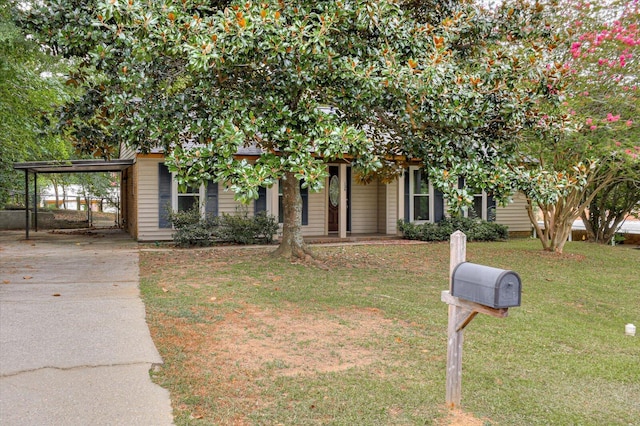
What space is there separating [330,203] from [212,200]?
3.84 meters

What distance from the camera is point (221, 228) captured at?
1345 cm

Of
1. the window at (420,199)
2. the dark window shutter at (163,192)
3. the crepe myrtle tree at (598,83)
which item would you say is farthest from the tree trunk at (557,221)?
the dark window shutter at (163,192)

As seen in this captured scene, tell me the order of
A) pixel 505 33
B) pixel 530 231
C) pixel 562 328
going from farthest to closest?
pixel 530 231
pixel 505 33
pixel 562 328

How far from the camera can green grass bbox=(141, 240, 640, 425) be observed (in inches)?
143

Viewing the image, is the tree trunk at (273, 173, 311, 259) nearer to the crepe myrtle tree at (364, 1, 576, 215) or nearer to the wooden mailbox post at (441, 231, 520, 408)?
the crepe myrtle tree at (364, 1, 576, 215)

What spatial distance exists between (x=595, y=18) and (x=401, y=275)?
22.9ft

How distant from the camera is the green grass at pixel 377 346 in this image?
364 cm

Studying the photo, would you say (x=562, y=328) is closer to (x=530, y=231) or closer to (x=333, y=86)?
(x=333, y=86)

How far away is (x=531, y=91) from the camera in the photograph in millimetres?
7621

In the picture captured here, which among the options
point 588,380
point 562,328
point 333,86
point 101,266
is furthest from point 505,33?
point 101,266

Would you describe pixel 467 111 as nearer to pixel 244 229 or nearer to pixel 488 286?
pixel 488 286

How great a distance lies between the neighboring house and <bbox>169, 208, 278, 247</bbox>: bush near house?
1.81ft

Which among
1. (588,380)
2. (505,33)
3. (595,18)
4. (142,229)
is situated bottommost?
(588,380)

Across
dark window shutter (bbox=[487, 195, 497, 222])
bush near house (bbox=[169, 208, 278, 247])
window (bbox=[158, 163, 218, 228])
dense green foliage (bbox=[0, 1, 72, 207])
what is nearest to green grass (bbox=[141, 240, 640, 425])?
bush near house (bbox=[169, 208, 278, 247])
